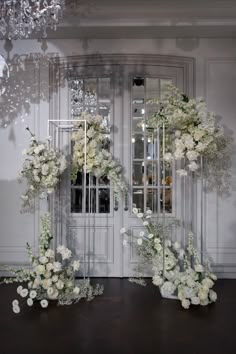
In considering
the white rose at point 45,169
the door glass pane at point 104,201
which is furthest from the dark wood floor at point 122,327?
the white rose at point 45,169

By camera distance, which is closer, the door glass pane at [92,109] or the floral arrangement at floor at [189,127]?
the floral arrangement at floor at [189,127]

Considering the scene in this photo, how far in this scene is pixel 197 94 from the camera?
4625mm

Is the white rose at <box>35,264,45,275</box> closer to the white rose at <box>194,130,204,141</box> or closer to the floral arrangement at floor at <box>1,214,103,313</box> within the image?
the floral arrangement at floor at <box>1,214,103,313</box>

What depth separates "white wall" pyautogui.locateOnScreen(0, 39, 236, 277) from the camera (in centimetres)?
461

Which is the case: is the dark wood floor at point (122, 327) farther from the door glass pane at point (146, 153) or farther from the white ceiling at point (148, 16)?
the white ceiling at point (148, 16)

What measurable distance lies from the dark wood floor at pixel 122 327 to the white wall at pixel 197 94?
81cm

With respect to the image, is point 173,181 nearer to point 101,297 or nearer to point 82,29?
point 101,297

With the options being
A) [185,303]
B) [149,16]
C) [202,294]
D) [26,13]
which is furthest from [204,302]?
[26,13]

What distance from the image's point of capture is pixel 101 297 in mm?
3883

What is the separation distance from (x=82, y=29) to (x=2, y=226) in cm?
268

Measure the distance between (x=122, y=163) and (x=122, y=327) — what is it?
217cm

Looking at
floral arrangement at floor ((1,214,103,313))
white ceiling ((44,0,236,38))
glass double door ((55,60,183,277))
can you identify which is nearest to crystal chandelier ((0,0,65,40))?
white ceiling ((44,0,236,38))

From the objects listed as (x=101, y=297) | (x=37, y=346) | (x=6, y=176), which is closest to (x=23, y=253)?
(x=6, y=176)

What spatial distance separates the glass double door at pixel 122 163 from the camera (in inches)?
184
